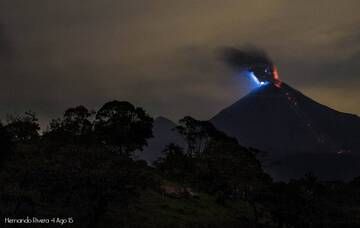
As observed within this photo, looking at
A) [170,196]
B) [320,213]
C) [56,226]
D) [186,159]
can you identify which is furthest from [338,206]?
[56,226]

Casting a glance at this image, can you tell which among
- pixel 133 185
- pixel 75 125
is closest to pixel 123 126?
pixel 75 125

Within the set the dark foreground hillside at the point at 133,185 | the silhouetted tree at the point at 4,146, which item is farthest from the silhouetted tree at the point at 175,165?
the silhouetted tree at the point at 4,146

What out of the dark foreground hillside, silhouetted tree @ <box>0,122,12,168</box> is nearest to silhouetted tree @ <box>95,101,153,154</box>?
the dark foreground hillside

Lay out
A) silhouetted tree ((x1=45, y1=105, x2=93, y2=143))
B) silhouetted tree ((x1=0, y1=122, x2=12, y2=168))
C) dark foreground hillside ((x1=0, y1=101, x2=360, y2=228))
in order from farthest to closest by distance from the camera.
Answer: silhouetted tree ((x1=45, y1=105, x2=93, y2=143))
silhouetted tree ((x1=0, y1=122, x2=12, y2=168))
dark foreground hillside ((x1=0, y1=101, x2=360, y2=228))

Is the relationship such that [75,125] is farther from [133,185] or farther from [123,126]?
[133,185]

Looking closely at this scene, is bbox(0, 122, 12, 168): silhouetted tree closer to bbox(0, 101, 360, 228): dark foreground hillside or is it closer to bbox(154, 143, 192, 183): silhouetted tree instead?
bbox(0, 101, 360, 228): dark foreground hillside

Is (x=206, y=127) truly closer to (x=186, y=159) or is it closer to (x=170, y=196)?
(x=186, y=159)

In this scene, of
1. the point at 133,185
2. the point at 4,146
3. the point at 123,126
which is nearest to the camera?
the point at 133,185

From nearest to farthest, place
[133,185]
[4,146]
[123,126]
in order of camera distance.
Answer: [133,185] → [4,146] → [123,126]

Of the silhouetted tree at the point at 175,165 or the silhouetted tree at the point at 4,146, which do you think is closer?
the silhouetted tree at the point at 4,146

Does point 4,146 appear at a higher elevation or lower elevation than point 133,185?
higher

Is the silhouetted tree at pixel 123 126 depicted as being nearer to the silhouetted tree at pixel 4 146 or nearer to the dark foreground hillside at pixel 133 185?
the dark foreground hillside at pixel 133 185
